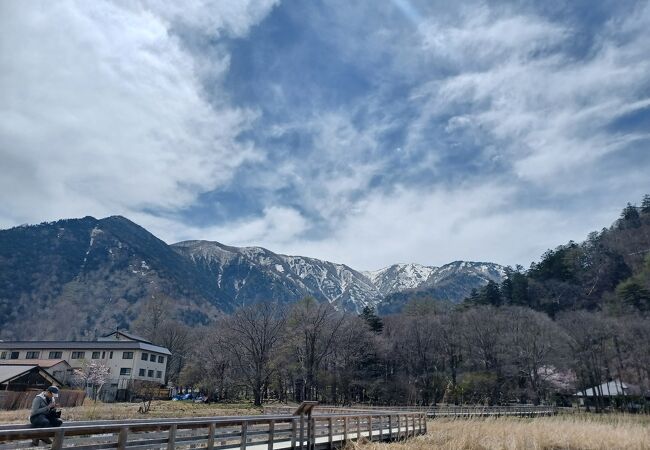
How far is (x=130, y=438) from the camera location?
1092 centimetres

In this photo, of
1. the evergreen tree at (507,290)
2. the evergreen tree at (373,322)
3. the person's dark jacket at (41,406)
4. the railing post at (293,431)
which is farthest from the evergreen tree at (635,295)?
the person's dark jacket at (41,406)

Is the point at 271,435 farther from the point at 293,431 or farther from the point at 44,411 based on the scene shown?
the point at 44,411

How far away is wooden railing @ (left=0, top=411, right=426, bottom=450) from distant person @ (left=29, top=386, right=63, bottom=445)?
0.33 meters

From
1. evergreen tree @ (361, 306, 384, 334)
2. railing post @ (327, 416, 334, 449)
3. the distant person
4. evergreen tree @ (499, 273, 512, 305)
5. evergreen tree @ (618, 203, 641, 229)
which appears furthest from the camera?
evergreen tree @ (618, 203, 641, 229)

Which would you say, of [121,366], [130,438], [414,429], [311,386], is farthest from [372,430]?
[121,366]

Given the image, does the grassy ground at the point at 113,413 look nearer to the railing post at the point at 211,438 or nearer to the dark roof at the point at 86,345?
the railing post at the point at 211,438

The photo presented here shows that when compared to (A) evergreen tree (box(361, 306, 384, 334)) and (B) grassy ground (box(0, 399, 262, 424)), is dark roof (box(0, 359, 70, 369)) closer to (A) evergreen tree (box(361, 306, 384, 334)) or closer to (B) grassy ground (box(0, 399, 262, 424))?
(B) grassy ground (box(0, 399, 262, 424))

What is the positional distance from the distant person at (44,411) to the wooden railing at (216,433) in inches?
12.8

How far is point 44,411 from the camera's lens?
1052cm

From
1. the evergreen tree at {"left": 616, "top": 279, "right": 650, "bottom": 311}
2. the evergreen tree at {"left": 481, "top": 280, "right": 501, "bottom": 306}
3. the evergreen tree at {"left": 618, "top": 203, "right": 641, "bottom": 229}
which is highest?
the evergreen tree at {"left": 618, "top": 203, "right": 641, "bottom": 229}

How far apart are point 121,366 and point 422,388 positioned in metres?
44.5

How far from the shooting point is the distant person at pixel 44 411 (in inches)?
413

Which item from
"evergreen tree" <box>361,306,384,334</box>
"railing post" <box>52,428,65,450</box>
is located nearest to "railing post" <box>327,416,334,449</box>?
"railing post" <box>52,428,65,450</box>

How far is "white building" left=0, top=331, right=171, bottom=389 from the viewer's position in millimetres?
66625
